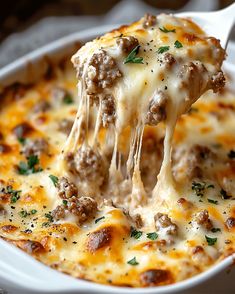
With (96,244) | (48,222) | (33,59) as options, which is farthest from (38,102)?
(96,244)

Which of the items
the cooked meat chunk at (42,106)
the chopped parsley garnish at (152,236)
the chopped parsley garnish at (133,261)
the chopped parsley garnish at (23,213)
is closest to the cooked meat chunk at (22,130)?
the cooked meat chunk at (42,106)

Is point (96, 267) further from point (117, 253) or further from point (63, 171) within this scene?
point (63, 171)

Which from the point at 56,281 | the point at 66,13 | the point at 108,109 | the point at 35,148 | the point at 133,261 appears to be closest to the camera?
the point at 56,281

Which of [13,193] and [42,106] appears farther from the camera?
[42,106]

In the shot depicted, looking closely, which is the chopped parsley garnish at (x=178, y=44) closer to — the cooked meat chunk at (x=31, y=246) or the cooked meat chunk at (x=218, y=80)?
the cooked meat chunk at (x=218, y=80)

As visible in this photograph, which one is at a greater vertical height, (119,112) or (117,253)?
(119,112)

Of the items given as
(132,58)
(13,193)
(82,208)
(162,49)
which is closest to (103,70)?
(132,58)

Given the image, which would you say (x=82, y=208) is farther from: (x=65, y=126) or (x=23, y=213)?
(x=65, y=126)
